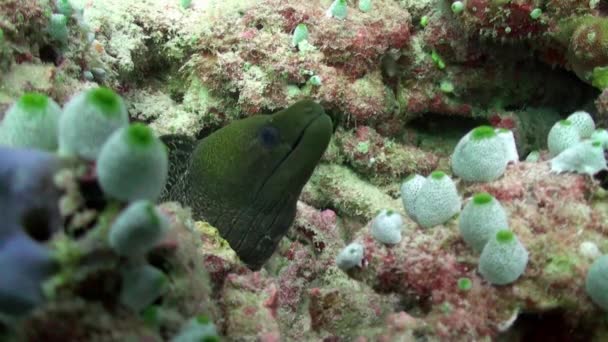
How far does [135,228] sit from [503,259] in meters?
1.40

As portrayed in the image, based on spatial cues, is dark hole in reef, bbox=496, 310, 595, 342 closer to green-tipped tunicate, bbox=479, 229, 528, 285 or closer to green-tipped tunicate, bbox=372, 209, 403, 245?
green-tipped tunicate, bbox=479, 229, 528, 285

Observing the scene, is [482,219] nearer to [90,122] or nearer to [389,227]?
[389,227]

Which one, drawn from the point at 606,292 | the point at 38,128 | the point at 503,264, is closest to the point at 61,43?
the point at 38,128

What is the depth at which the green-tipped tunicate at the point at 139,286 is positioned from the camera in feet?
4.23

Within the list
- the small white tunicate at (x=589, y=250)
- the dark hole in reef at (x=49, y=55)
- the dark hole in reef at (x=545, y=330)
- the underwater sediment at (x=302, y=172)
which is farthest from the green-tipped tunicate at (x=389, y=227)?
the dark hole in reef at (x=49, y=55)

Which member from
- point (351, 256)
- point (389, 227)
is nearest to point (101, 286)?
point (351, 256)

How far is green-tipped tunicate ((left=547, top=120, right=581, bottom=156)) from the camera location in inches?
103

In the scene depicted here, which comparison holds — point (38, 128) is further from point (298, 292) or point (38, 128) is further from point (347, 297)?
point (298, 292)

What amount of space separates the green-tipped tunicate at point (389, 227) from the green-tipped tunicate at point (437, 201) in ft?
0.40

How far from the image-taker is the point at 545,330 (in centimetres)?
225

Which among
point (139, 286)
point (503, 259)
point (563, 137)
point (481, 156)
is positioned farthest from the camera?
point (563, 137)

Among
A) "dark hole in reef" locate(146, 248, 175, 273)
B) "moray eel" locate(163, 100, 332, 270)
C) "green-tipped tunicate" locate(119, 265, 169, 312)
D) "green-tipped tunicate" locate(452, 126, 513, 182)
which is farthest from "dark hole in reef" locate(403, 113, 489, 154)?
"green-tipped tunicate" locate(119, 265, 169, 312)

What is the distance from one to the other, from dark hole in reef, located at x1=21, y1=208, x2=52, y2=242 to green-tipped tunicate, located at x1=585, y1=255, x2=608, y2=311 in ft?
6.24

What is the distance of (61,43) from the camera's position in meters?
3.18
